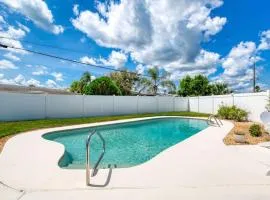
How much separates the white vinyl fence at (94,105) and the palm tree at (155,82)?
13873mm

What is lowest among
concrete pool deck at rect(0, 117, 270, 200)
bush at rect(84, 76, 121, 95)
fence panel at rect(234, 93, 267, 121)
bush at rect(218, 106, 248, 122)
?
concrete pool deck at rect(0, 117, 270, 200)

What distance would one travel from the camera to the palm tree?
38.6 metres

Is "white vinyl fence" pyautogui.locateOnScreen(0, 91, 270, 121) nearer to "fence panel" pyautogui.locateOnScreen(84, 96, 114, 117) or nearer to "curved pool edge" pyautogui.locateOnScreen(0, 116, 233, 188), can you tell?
"fence panel" pyautogui.locateOnScreen(84, 96, 114, 117)

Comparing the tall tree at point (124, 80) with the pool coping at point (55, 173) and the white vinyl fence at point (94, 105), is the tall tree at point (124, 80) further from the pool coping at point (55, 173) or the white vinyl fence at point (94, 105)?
the pool coping at point (55, 173)

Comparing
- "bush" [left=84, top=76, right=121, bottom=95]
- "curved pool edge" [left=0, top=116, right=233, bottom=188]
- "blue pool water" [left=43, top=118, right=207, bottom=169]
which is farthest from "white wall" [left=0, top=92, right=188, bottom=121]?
"bush" [left=84, top=76, right=121, bottom=95]

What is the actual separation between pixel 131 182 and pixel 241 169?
2668mm

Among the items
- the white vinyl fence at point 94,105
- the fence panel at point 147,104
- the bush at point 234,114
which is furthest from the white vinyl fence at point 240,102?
the fence panel at point 147,104

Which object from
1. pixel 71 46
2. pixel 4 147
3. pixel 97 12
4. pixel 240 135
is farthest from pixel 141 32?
pixel 4 147

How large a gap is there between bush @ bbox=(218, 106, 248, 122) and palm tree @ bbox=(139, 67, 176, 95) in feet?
71.4

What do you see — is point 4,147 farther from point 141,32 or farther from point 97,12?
point 141,32

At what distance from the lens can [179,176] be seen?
15.1 feet

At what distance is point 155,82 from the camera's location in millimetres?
39906

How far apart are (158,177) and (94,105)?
596 inches

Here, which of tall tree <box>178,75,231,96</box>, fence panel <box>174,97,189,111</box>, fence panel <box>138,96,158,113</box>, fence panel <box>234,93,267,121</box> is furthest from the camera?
tall tree <box>178,75,231,96</box>
